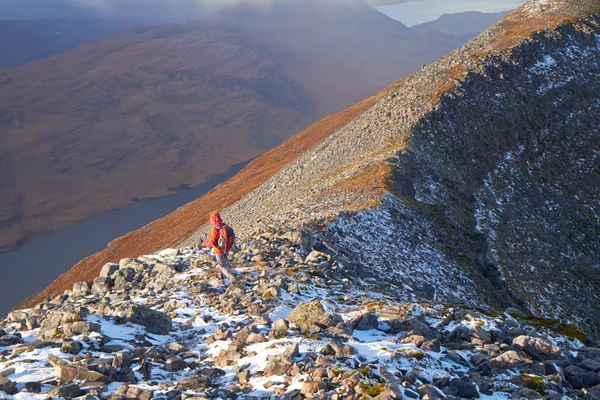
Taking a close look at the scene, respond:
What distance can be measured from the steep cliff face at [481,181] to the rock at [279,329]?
10.4 metres

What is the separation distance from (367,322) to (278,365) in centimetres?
455

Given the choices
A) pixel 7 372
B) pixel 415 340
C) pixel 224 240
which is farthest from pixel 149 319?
pixel 415 340

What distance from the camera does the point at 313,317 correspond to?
16.1 m

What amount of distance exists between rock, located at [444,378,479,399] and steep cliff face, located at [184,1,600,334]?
12.5 m

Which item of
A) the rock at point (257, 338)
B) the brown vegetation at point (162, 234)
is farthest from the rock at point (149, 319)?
the brown vegetation at point (162, 234)

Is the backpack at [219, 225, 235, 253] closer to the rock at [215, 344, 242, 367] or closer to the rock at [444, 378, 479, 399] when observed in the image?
the rock at [215, 344, 242, 367]

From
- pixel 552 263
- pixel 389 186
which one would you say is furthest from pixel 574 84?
pixel 389 186

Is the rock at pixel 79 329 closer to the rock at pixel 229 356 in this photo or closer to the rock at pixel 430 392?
the rock at pixel 229 356

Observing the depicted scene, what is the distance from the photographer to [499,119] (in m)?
48.9

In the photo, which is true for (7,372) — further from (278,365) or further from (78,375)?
(278,365)

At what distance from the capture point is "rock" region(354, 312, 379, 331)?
647 inches

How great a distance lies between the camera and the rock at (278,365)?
12.8 meters

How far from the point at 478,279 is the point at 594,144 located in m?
27.7

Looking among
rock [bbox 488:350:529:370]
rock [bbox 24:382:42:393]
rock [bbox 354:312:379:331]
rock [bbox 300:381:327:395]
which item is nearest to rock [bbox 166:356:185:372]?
rock [bbox 24:382:42:393]
